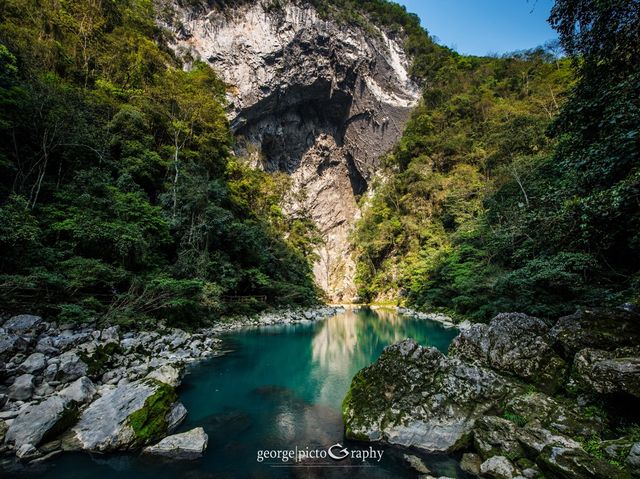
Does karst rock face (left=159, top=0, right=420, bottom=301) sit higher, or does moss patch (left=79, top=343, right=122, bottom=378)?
karst rock face (left=159, top=0, right=420, bottom=301)

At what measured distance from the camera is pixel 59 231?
8953 millimetres

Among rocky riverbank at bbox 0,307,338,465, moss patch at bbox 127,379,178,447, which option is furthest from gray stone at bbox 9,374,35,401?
moss patch at bbox 127,379,178,447

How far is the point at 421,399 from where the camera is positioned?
4465mm

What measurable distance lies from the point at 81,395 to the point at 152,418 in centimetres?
138

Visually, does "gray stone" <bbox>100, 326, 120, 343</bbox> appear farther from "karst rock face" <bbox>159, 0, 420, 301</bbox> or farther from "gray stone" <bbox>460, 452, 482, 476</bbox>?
"karst rock face" <bbox>159, 0, 420, 301</bbox>

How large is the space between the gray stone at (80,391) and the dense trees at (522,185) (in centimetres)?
841

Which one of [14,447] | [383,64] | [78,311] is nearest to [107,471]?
[14,447]

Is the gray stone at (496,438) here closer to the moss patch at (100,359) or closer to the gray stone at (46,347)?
the moss patch at (100,359)

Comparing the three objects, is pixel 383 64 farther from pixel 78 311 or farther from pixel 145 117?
pixel 78 311

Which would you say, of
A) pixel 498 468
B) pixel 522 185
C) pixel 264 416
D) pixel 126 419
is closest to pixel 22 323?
pixel 126 419

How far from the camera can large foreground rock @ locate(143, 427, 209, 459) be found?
3.78 m

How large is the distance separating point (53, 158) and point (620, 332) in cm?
1703

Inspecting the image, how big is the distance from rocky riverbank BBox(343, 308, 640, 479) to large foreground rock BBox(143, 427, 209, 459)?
2.14 m

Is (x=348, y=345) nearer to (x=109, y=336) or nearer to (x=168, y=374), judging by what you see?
(x=168, y=374)
